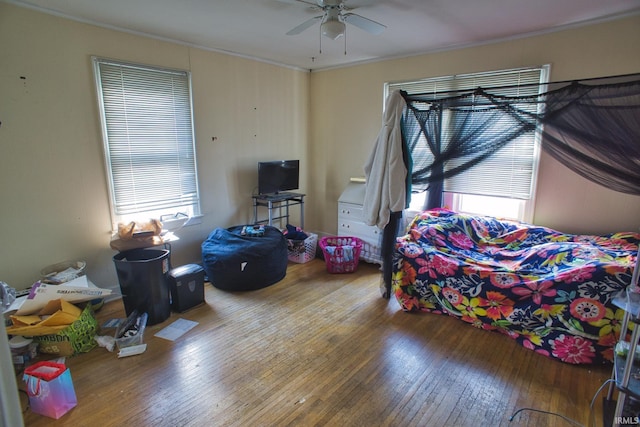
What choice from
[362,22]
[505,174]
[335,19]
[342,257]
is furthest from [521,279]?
[335,19]

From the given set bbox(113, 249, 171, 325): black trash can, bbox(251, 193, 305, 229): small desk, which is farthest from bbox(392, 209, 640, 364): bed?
bbox(113, 249, 171, 325): black trash can

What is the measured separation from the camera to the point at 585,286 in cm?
233

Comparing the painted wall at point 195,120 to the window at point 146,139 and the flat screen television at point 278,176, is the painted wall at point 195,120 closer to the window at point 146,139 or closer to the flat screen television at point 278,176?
the window at point 146,139

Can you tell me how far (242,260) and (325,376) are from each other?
157cm

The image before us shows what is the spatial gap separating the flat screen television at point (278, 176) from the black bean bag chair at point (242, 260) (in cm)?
79

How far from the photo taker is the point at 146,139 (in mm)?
3420

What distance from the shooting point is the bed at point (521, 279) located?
2.31 metres

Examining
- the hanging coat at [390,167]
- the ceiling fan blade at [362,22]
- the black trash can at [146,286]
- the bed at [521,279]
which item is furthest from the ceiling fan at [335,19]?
the black trash can at [146,286]

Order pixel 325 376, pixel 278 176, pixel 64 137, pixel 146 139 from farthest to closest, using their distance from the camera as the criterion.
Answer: pixel 278 176
pixel 146 139
pixel 64 137
pixel 325 376

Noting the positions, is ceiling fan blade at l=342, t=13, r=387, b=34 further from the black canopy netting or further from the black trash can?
the black trash can

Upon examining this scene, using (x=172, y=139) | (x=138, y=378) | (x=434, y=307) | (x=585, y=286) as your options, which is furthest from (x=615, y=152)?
(x=172, y=139)

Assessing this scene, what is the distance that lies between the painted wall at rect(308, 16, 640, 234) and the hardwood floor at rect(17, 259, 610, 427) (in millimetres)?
1429

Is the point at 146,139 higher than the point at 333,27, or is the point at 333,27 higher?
the point at 333,27

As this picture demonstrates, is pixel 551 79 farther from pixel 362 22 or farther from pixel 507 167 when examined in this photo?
pixel 362 22
